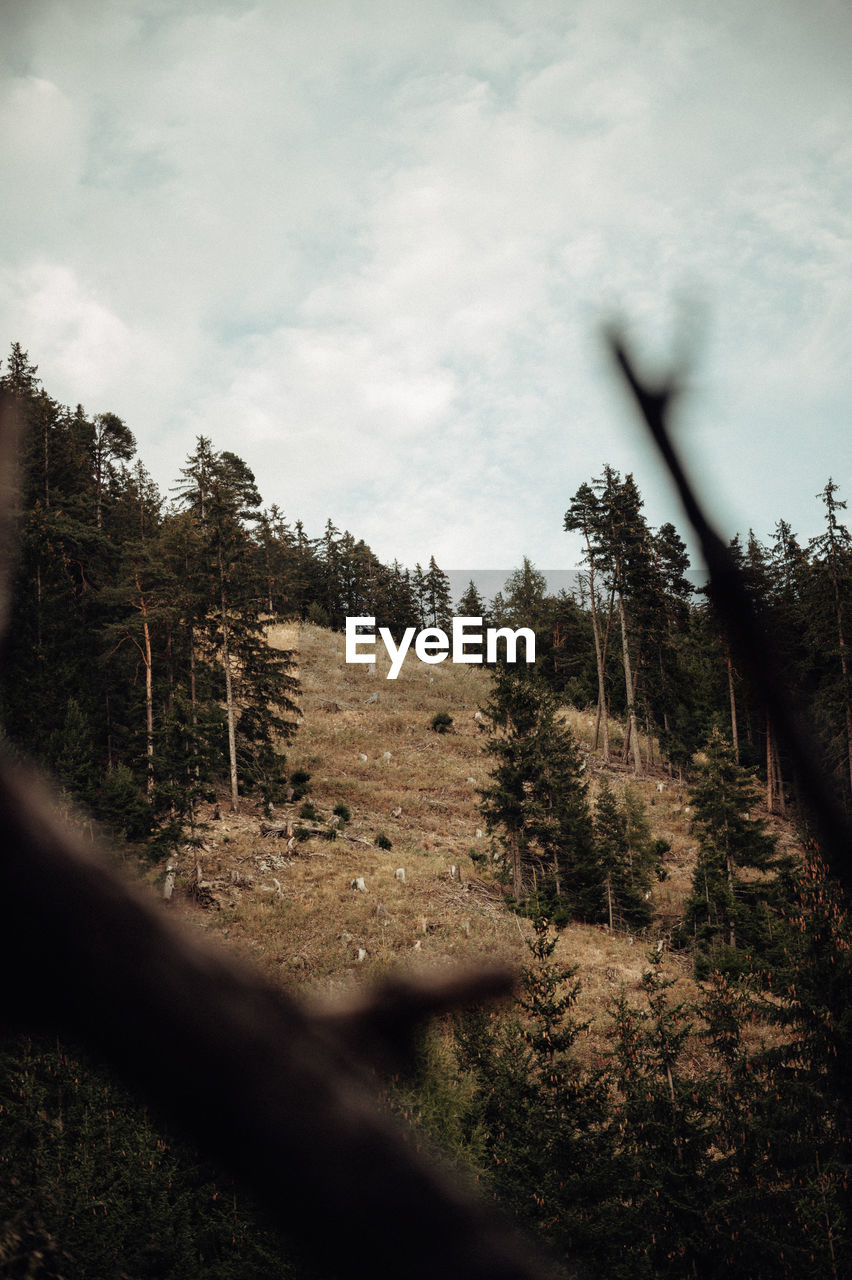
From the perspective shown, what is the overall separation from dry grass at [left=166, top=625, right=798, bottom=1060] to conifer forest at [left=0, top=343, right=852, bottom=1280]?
16cm

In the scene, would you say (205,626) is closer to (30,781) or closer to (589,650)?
(30,781)

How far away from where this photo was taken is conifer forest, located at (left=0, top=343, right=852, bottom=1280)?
706cm

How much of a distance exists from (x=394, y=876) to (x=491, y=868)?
591 centimetres

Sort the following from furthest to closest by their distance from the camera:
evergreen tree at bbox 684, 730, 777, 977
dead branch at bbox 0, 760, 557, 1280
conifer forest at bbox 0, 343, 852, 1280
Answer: evergreen tree at bbox 684, 730, 777, 977
conifer forest at bbox 0, 343, 852, 1280
dead branch at bbox 0, 760, 557, 1280

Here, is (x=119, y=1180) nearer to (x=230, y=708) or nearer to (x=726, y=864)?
Answer: (x=230, y=708)

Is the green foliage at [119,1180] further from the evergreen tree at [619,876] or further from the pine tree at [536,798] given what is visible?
the evergreen tree at [619,876]

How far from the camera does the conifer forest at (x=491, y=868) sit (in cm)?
706

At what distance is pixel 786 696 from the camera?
153cm

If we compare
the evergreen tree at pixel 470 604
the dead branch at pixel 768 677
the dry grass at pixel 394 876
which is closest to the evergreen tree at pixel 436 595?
the evergreen tree at pixel 470 604

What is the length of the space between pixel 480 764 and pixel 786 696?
4136cm

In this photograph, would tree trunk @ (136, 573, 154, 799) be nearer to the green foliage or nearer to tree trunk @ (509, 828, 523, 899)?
tree trunk @ (509, 828, 523, 899)

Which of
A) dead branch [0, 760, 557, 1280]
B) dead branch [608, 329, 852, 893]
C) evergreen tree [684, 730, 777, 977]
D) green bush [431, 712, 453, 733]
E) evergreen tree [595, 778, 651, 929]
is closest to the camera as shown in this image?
dead branch [0, 760, 557, 1280]

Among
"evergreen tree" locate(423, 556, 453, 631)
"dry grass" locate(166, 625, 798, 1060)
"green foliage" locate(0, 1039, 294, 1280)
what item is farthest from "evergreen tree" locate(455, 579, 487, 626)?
"green foliage" locate(0, 1039, 294, 1280)

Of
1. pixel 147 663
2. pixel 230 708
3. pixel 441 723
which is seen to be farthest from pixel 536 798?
pixel 441 723
